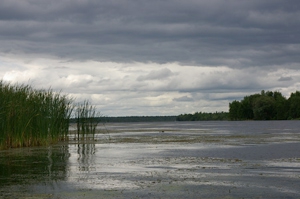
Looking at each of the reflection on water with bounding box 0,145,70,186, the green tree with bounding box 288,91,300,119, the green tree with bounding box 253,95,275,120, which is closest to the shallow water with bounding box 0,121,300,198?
the reflection on water with bounding box 0,145,70,186

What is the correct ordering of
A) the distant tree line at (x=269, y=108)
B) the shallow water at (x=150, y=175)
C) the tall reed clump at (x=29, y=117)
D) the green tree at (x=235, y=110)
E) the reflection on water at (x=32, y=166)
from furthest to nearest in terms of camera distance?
the green tree at (x=235, y=110) < the distant tree line at (x=269, y=108) < the tall reed clump at (x=29, y=117) < the reflection on water at (x=32, y=166) < the shallow water at (x=150, y=175)

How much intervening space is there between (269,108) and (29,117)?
108138 millimetres

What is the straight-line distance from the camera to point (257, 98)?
417ft

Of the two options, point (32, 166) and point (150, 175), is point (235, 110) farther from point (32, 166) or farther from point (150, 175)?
point (150, 175)

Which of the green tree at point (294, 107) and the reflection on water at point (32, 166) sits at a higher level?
the green tree at point (294, 107)

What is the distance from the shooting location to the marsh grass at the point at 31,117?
68.5ft

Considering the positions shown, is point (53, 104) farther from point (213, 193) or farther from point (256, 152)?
point (213, 193)

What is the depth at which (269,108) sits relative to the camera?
125m

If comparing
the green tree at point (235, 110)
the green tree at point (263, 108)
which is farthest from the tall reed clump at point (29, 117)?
the green tree at point (235, 110)

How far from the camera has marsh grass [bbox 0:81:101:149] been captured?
2089 cm

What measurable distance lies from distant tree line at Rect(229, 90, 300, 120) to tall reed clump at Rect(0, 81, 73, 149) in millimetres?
101847

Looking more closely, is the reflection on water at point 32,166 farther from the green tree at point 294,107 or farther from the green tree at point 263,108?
the green tree at point 294,107

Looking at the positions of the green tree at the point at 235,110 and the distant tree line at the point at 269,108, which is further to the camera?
the green tree at the point at 235,110

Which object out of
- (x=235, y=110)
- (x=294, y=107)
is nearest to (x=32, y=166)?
(x=294, y=107)
